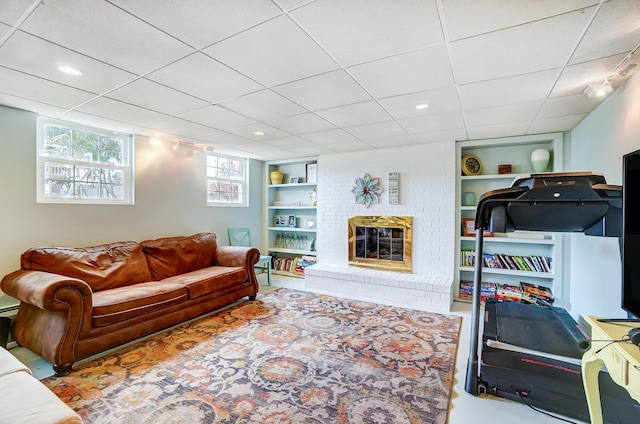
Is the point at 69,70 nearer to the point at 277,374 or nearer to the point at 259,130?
the point at 259,130

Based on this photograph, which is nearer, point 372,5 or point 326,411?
point 372,5

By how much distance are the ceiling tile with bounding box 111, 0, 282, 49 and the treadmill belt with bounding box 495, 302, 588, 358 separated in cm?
280

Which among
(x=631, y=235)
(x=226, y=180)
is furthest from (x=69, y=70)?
(x=631, y=235)

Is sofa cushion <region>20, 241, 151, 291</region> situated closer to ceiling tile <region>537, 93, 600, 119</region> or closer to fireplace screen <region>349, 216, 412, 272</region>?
fireplace screen <region>349, 216, 412, 272</region>

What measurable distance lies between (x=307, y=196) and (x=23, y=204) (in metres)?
3.96

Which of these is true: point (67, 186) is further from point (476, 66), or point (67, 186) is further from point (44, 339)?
point (476, 66)

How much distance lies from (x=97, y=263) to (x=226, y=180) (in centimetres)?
252

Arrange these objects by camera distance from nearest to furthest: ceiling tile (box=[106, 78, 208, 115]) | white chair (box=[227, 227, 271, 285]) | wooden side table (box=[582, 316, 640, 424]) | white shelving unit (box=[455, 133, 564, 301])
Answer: wooden side table (box=[582, 316, 640, 424]), ceiling tile (box=[106, 78, 208, 115]), white shelving unit (box=[455, 133, 564, 301]), white chair (box=[227, 227, 271, 285])

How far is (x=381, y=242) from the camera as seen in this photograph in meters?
4.68

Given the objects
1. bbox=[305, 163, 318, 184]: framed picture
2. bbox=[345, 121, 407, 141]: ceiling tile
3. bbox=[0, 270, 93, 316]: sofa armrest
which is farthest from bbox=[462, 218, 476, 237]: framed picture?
bbox=[0, 270, 93, 316]: sofa armrest

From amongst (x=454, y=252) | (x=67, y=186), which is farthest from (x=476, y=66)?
(x=67, y=186)

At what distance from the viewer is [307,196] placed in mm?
5738

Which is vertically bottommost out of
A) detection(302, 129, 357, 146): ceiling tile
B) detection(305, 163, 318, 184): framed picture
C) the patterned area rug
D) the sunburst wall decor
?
the patterned area rug

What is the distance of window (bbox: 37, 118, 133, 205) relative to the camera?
3.15m
